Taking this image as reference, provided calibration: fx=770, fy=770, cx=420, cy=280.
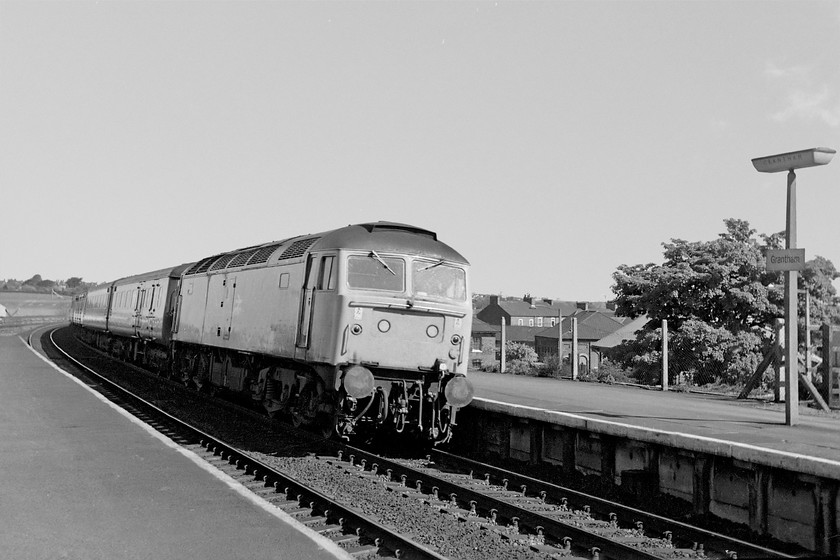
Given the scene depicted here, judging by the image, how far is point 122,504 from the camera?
8.10 meters

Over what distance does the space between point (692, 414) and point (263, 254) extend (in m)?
8.38

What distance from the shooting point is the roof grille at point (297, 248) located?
1270cm

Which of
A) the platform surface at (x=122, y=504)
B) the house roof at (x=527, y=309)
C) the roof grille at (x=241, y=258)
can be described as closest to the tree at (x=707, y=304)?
the roof grille at (x=241, y=258)

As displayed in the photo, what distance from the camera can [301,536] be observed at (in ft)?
23.1

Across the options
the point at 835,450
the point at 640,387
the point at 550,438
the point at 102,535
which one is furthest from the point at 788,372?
the point at 102,535

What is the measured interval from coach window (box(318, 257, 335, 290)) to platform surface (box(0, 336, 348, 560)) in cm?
310

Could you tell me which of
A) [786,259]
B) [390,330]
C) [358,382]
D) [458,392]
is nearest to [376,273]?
[390,330]

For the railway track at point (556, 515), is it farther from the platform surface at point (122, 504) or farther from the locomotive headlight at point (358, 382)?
the platform surface at point (122, 504)

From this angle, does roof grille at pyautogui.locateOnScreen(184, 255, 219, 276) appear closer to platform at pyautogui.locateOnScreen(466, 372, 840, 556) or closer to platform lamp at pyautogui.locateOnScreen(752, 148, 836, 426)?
platform at pyautogui.locateOnScreen(466, 372, 840, 556)

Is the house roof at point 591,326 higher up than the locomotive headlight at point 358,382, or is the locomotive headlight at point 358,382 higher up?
the house roof at point 591,326

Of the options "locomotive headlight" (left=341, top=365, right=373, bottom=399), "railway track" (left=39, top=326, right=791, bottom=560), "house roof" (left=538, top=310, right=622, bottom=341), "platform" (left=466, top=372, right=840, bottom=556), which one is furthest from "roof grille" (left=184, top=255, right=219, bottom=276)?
"house roof" (left=538, top=310, right=622, bottom=341)

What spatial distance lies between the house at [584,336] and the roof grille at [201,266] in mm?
33357

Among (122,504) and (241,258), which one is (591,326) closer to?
(241,258)

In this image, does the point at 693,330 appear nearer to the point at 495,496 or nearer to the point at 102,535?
the point at 495,496
